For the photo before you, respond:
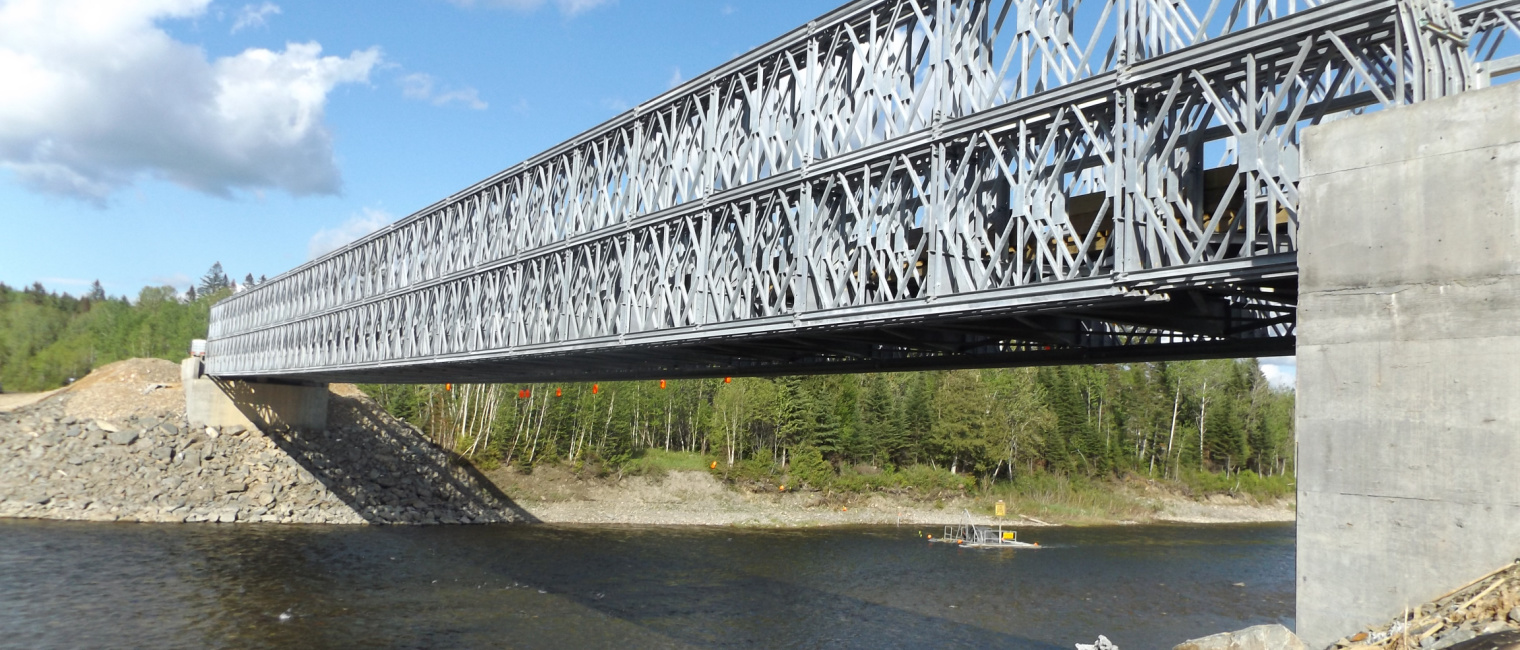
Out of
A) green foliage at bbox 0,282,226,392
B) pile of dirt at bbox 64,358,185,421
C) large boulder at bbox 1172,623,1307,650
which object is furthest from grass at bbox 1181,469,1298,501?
green foliage at bbox 0,282,226,392

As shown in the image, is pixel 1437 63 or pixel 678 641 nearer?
pixel 1437 63

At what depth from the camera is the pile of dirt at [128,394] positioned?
56.0 meters

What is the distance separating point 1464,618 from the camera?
930 centimetres

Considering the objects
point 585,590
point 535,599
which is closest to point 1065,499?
point 585,590

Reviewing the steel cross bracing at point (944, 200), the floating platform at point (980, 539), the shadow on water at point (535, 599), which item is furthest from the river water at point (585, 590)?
the steel cross bracing at point (944, 200)

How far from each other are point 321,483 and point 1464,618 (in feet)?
180

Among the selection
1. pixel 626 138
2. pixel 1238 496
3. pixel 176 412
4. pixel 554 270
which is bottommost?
pixel 1238 496

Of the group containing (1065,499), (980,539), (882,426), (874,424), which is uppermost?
(874,424)

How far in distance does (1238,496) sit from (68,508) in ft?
266

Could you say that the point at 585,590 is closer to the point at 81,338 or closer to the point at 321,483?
the point at 321,483

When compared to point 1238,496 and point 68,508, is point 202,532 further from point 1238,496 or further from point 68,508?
point 1238,496

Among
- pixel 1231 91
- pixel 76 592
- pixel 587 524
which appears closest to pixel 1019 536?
pixel 587 524

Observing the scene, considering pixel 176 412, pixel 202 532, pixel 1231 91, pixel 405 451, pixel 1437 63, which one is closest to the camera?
pixel 1437 63

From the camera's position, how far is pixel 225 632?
90.7ft
